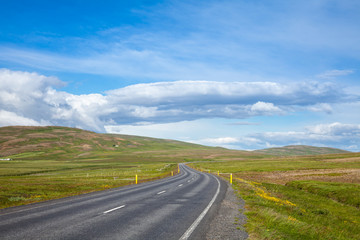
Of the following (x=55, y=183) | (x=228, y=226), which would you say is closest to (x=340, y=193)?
(x=228, y=226)

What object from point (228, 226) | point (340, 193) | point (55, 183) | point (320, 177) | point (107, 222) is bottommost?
point (320, 177)

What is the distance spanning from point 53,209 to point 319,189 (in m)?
28.7

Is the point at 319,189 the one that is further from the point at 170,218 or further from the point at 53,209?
the point at 53,209

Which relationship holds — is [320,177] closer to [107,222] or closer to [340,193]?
[340,193]

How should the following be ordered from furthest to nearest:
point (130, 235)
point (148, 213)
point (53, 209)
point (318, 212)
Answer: point (318, 212), point (53, 209), point (148, 213), point (130, 235)

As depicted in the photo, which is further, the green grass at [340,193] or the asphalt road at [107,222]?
the green grass at [340,193]

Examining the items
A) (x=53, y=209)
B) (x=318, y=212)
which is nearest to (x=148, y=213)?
(x=53, y=209)

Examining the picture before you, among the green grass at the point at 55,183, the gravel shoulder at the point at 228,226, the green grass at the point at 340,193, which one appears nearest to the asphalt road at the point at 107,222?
the gravel shoulder at the point at 228,226

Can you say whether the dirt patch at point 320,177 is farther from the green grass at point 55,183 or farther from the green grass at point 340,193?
the green grass at point 55,183

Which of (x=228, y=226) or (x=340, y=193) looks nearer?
(x=228, y=226)

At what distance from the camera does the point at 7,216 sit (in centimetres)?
1313

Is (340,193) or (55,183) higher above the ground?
(340,193)

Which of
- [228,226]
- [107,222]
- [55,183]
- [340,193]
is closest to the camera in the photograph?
[228,226]

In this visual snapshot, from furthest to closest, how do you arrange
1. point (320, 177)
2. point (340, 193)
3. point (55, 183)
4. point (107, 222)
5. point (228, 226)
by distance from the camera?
point (320, 177), point (55, 183), point (340, 193), point (107, 222), point (228, 226)
